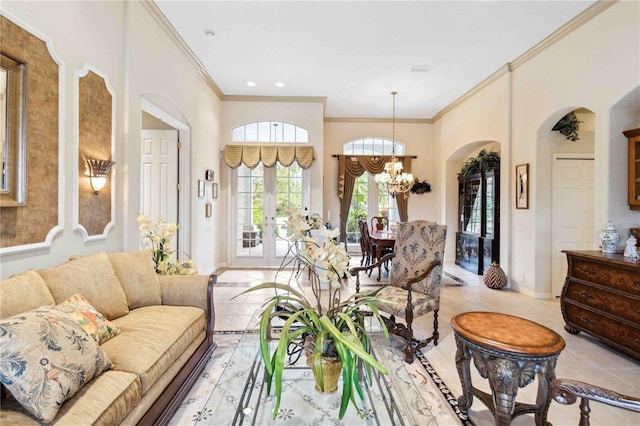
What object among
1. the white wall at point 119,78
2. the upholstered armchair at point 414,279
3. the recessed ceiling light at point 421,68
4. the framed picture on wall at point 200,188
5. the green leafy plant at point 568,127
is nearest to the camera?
the white wall at point 119,78

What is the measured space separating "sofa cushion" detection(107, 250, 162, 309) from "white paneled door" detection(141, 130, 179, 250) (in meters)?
2.08

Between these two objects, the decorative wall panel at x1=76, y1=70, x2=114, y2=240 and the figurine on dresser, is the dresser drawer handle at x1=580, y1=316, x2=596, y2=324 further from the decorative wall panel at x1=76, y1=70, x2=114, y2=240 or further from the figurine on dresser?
the decorative wall panel at x1=76, y1=70, x2=114, y2=240

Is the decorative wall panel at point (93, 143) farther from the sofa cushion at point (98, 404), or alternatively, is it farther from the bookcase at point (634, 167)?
the bookcase at point (634, 167)

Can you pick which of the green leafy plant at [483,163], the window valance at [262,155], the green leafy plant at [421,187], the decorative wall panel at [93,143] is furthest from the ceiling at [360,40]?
the green leafy plant at [421,187]

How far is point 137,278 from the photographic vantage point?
246cm

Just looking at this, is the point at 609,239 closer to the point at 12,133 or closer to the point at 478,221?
the point at 478,221

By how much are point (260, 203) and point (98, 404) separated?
5159 mm

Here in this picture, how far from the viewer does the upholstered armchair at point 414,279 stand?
2.66 m

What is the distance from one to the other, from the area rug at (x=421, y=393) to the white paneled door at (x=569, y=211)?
306 centimetres

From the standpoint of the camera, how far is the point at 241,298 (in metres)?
4.40

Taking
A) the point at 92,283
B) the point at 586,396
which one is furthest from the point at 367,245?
the point at 586,396

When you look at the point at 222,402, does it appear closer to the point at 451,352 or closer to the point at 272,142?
the point at 451,352

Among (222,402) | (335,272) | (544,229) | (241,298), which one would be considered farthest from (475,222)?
(222,402)

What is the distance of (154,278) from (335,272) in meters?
1.84
